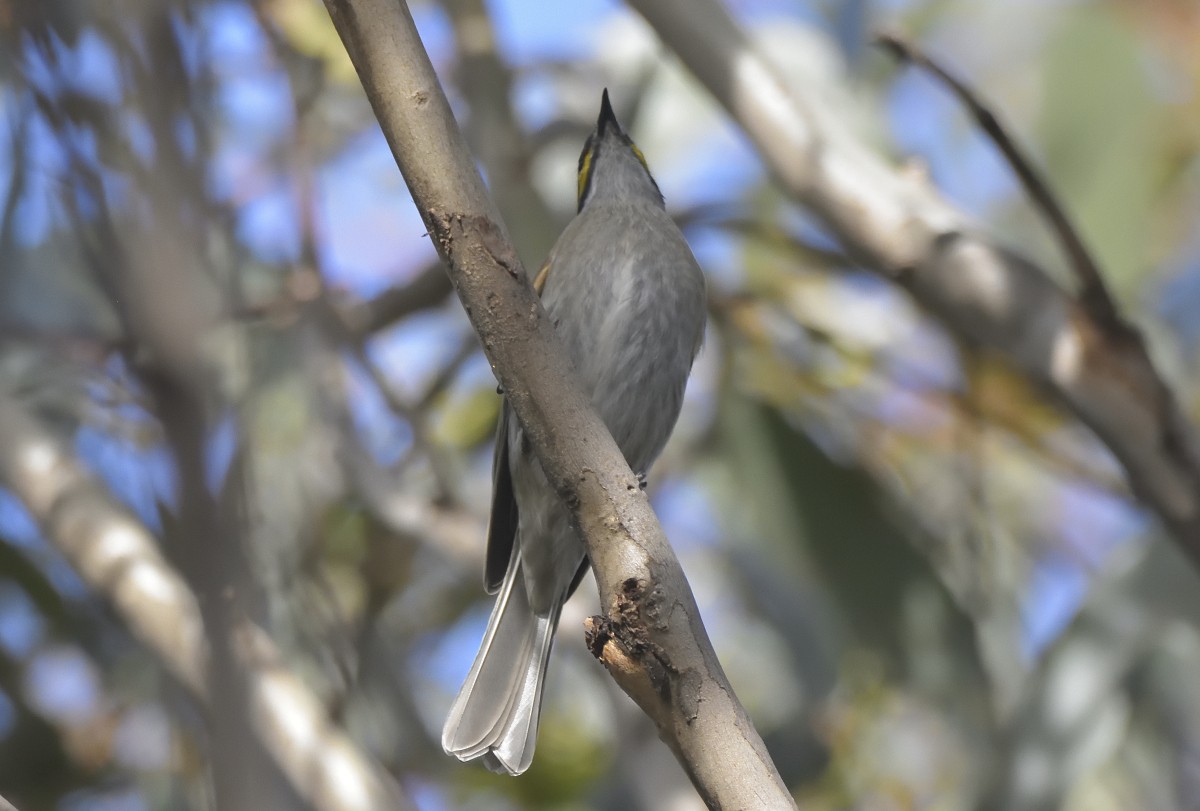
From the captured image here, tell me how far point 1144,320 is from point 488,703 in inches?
99.3

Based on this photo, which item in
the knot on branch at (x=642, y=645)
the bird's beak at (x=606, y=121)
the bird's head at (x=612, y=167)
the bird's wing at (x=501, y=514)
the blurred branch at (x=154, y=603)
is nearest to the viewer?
the knot on branch at (x=642, y=645)

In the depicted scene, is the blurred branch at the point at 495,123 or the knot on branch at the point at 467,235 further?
the blurred branch at the point at 495,123

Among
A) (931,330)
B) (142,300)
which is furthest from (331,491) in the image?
(142,300)

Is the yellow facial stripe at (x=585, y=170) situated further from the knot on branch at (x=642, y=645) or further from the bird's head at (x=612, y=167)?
the knot on branch at (x=642, y=645)

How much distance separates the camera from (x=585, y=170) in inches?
133

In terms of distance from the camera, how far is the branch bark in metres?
1.41

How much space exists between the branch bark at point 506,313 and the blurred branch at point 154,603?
0.92 m

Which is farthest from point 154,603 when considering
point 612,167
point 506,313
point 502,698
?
point 612,167

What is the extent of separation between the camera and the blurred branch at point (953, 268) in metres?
2.68

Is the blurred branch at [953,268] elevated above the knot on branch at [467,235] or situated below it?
above

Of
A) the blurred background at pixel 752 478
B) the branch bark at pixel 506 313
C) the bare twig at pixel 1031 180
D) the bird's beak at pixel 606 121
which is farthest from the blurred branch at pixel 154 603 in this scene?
the bare twig at pixel 1031 180

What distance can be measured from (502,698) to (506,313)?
1.11 metres

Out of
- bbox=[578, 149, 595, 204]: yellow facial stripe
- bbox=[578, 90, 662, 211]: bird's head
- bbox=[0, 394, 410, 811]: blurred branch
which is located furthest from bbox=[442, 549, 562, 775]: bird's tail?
bbox=[578, 149, 595, 204]: yellow facial stripe

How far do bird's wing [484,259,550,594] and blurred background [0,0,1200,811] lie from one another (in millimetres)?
333
